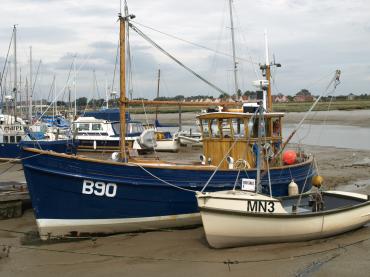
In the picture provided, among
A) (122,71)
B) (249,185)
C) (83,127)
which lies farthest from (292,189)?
(83,127)

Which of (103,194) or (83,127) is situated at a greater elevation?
(83,127)

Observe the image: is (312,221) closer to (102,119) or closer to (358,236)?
(358,236)

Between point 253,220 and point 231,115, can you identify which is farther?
point 231,115

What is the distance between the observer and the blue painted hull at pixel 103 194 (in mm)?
10984

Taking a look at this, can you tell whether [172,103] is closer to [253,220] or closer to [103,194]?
[103,194]

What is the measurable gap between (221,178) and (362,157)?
18.3 m

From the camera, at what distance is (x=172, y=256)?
10180 mm

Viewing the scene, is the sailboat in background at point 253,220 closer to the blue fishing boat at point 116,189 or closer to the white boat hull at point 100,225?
the blue fishing boat at point 116,189

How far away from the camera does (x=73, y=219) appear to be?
11.2 meters

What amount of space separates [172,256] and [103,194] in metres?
2.24

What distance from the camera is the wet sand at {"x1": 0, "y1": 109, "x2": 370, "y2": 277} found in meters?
9.17

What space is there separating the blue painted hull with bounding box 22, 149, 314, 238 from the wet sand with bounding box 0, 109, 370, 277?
1.43 ft

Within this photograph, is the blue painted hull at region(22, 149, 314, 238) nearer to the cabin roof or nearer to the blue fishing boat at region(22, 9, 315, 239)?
the blue fishing boat at region(22, 9, 315, 239)

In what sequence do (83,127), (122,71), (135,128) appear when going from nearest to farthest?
1. (122,71)
2. (83,127)
3. (135,128)
